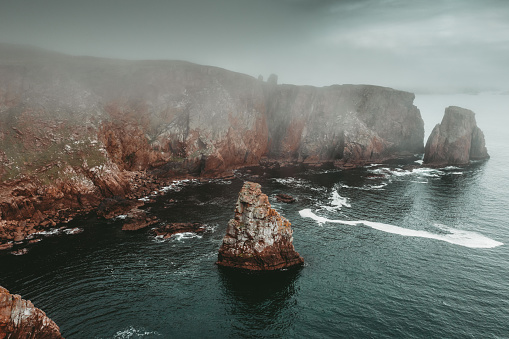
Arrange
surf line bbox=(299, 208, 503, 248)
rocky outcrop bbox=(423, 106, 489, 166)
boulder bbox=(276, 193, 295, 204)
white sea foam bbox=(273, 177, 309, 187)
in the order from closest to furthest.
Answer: surf line bbox=(299, 208, 503, 248)
boulder bbox=(276, 193, 295, 204)
white sea foam bbox=(273, 177, 309, 187)
rocky outcrop bbox=(423, 106, 489, 166)

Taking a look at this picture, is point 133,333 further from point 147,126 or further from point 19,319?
point 147,126

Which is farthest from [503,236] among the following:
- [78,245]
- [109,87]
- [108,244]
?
[109,87]

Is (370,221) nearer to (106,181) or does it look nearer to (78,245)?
(78,245)

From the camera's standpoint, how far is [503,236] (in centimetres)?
4944

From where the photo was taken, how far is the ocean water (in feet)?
92.9

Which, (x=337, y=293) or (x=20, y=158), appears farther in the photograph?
(x=20, y=158)

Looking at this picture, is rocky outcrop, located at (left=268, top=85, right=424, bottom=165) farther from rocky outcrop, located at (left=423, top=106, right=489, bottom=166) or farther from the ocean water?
the ocean water

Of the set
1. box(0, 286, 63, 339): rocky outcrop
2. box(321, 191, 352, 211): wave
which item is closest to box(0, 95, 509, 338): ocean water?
box(321, 191, 352, 211): wave

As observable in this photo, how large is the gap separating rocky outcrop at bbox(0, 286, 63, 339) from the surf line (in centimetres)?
4580

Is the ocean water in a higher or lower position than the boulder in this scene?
lower

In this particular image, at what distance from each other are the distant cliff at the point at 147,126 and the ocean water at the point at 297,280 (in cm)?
1247

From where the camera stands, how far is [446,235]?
1962 inches

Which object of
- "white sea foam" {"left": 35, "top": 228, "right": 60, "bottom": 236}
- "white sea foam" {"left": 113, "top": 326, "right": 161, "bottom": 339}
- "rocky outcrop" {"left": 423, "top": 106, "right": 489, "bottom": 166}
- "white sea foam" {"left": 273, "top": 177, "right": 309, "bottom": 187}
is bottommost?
"white sea foam" {"left": 113, "top": 326, "right": 161, "bottom": 339}

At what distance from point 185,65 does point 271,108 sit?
131ft
